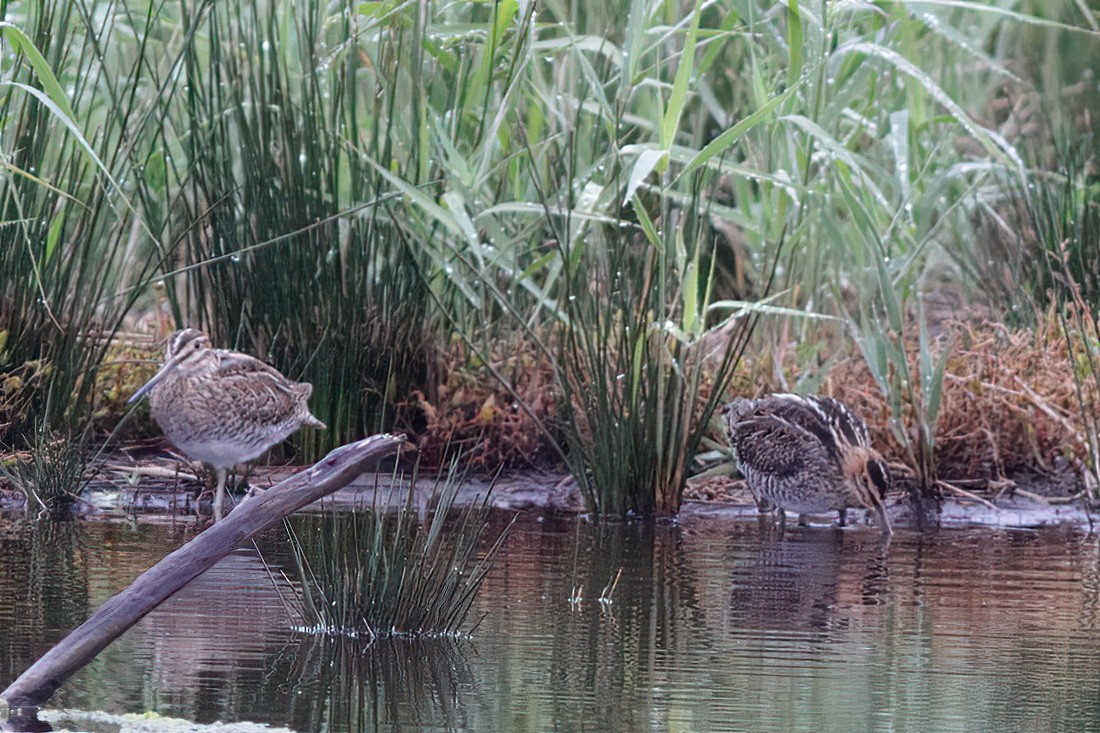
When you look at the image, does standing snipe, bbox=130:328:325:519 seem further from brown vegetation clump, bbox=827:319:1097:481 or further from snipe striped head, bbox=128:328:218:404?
brown vegetation clump, bbox=827:319:1097:481

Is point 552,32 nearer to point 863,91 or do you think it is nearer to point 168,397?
point 863,91

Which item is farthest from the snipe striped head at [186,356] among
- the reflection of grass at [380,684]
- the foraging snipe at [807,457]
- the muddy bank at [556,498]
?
the reflection of grass at [380,684]

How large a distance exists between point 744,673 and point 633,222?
3317mm

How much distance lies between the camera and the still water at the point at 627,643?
4.18 metres

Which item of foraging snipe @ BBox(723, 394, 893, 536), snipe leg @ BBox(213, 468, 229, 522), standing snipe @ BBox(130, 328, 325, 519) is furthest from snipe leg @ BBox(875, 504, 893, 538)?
snipe leg @ BBox(213, 468, 229, 522)

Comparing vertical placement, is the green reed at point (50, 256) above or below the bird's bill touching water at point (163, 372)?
above

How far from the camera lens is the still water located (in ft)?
13.7

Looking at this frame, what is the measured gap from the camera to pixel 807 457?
25.2 ft

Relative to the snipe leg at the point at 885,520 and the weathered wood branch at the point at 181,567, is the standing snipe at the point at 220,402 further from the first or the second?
the weathered wood branch at the point at 181,567

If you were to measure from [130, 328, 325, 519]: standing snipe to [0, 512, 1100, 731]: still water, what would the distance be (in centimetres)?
59

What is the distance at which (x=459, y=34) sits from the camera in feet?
26.3

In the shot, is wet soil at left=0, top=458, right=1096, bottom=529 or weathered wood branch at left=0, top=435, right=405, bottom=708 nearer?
weathered wood branch at left=0, top=435, right=405, bottom=708

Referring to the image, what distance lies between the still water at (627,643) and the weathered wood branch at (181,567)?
0.09 metres

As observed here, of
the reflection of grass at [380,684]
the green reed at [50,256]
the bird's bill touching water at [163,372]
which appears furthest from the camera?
the bird's bill touching water at [163,372]
